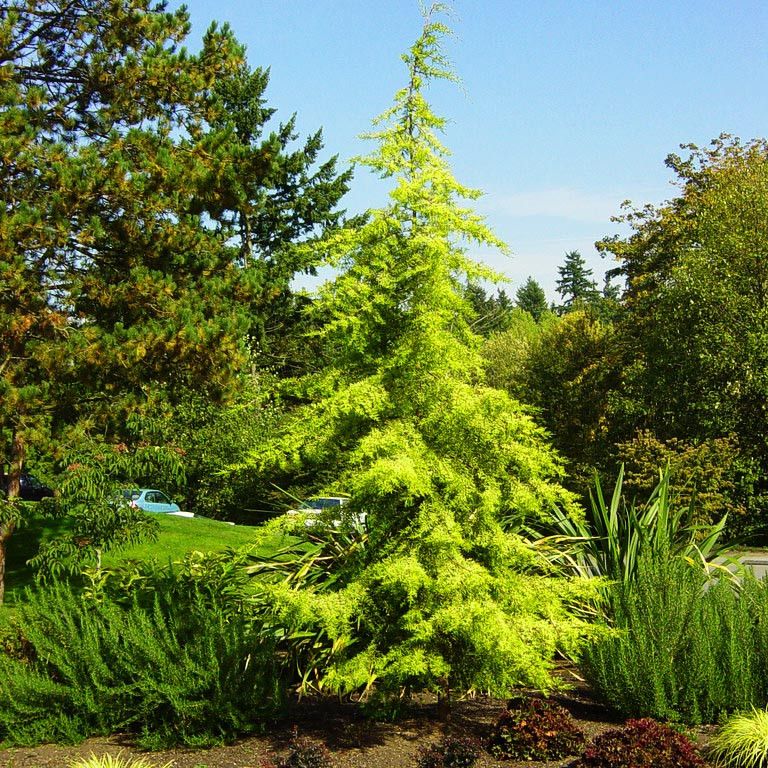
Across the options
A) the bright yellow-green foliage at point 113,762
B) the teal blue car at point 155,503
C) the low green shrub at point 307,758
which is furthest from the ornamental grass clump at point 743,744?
the teal blue car at point 155,503

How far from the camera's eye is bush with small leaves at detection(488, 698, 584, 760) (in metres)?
6.26

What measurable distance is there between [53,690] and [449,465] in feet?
11.8

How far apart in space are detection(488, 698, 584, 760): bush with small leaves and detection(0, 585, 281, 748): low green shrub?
176 cm

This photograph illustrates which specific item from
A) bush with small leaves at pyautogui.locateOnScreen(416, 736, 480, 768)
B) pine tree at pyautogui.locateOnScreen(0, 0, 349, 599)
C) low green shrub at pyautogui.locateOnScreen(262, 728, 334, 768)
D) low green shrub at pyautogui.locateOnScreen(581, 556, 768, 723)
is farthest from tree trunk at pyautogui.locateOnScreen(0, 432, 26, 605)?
low green shrub at pyautogui.locateOnScreen(581, 556, 768, 723)

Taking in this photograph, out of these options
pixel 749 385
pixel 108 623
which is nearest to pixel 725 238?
pixel 749 385

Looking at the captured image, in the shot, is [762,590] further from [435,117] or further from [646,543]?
[435,117]

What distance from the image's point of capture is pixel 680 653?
7.11 metres

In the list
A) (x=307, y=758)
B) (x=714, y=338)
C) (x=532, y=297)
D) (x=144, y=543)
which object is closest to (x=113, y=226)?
(x=144, y=543)

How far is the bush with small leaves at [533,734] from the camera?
626 centimetres

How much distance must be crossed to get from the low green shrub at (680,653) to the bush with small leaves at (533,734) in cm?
74

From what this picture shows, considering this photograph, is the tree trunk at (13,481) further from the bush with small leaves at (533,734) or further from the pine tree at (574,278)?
the pine tree at (574,278)

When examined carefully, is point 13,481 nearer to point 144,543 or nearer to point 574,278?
point 144,543

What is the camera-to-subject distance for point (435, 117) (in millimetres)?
6980

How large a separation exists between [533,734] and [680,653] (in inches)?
64.3
